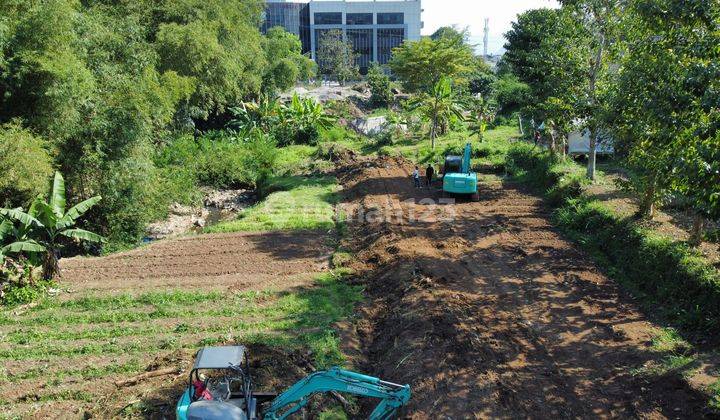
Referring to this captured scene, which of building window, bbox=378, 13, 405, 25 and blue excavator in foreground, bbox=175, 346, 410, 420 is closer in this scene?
blue excavator in foreground, bbox=175, 346, 410, 420

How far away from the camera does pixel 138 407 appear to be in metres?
8.73

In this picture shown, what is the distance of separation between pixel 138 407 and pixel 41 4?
1170cm

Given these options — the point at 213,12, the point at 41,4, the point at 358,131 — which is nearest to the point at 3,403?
the point at 41,4

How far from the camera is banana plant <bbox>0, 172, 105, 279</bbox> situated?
534 inches

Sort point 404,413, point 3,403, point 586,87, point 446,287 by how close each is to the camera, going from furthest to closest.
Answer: point 586,87 < point 446,287 < point 3,403 < point 404,413

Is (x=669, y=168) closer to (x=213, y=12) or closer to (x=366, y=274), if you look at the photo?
(x=366, y=274)

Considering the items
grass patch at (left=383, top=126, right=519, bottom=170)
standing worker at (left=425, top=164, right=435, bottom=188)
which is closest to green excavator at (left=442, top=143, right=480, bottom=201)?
standing worker at (left=425, top=164, right=435, bottom=188)

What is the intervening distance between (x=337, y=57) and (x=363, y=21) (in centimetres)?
1643

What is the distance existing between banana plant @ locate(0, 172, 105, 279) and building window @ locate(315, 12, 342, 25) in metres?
80.1

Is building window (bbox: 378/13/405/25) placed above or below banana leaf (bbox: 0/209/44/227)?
above

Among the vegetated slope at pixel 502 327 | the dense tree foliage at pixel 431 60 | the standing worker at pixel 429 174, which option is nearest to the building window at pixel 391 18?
the dense tree foliage at pixel 431 60

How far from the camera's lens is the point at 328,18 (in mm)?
90125

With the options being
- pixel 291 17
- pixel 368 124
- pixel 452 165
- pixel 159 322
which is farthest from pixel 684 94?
pixel 291 17

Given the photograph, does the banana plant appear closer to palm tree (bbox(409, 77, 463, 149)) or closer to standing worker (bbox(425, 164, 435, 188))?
standing worker (bbox(425, 164, 435, 188))
